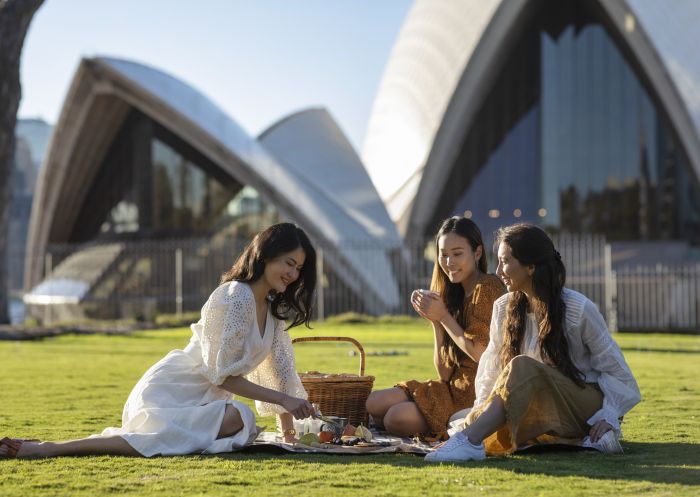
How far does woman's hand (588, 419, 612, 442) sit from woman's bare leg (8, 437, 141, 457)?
5.97 feet

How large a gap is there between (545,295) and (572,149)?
2115cm

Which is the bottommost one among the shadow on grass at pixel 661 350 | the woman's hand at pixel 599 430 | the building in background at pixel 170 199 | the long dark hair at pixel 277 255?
the shadow on grass at pixel 661 350

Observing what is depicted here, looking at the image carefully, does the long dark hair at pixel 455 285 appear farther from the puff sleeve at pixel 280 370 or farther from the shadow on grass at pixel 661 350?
the shadow on grass at pixel 661 350

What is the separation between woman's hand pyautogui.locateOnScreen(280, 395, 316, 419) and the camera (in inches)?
170

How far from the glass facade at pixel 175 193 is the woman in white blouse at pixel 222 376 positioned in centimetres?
2095

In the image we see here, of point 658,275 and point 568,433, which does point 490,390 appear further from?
point 658,275

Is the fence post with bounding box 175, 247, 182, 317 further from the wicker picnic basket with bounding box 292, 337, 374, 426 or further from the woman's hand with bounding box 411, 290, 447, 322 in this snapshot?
the woman's hand with bounding box 411, 290, 447, 322

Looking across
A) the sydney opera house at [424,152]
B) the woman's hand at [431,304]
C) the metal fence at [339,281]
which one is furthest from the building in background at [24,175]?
the woman's hand at [431,304]

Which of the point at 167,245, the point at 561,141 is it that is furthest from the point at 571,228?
the point at 167,245

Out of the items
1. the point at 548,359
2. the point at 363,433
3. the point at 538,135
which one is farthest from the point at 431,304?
the point at 538,135

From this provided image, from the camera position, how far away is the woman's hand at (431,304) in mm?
4605

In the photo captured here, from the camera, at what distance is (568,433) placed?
14.6 feet

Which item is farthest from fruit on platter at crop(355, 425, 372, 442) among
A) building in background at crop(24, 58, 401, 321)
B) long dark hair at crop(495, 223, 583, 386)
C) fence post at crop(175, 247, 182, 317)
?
building in background at crop(24, 58, 401, 321)

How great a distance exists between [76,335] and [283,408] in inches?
457
